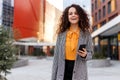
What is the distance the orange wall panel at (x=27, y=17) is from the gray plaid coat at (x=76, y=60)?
197 ft

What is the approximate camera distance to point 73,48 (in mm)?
3076

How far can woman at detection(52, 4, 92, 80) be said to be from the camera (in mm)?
3072

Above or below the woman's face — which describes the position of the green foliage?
below

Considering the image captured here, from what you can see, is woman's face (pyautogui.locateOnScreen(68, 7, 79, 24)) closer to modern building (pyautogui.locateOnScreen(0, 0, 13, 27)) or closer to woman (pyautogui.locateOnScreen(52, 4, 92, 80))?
woman (pyautogui.locateOnScreen(52, 4, 92, 80))

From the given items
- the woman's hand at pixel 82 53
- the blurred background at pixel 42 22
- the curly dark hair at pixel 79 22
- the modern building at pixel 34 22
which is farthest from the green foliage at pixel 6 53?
the modern building at pixel 34 22

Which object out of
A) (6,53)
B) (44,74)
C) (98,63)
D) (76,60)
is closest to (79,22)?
(76,60)

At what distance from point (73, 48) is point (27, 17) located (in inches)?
2570

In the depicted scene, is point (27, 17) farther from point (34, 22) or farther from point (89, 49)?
point (89, 49)

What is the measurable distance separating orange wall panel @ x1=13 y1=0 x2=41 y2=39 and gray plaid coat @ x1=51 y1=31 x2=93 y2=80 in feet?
197

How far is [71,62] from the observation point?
3.09 metres

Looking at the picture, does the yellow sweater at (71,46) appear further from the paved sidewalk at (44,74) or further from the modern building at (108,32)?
the modern building at (108,32)

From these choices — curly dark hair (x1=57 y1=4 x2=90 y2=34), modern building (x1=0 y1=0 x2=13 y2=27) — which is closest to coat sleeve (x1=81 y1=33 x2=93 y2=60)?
curly dark hair (x1=57 y1=4 x2=90 y2=34)

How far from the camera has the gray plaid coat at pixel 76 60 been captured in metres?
3.07

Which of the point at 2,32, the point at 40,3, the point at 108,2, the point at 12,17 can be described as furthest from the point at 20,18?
the point at 2,32
